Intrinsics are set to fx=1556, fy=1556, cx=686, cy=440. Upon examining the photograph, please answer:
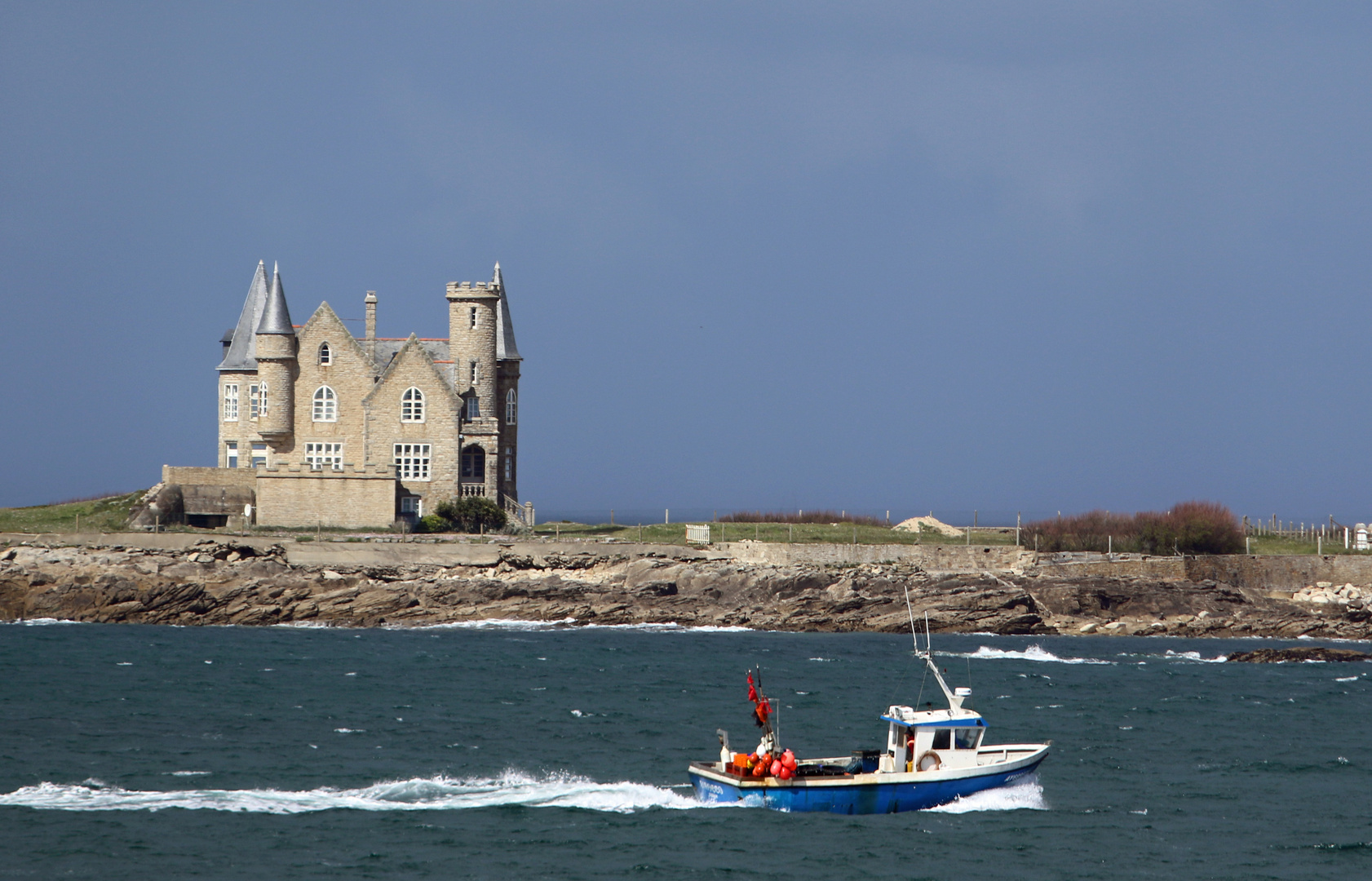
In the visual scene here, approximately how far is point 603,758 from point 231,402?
46.0 meters

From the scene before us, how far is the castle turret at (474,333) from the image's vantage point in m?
71.6

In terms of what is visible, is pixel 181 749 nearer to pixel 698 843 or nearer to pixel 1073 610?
pixel 698 843

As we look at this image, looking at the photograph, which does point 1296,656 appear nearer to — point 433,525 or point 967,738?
point 967,738

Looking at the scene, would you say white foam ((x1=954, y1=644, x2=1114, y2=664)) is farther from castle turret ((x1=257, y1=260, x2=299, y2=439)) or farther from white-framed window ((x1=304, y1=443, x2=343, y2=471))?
castle turret ((x1=257, y1=260, x2=299, y2=439))

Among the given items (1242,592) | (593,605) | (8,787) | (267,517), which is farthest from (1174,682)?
(267,517)

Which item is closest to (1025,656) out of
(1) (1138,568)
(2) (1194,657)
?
(2) (1194,657)

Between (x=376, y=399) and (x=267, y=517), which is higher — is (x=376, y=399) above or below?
above

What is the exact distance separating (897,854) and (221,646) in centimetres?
3017

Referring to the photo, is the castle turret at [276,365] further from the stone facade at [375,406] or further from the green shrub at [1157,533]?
the green shrub at [1157,533]

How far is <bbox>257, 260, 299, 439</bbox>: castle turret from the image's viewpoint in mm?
70688

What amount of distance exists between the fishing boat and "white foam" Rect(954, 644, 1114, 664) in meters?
21.9

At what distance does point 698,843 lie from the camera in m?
26.0

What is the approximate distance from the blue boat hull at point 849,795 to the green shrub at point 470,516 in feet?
134

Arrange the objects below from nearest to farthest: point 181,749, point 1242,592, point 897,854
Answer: point 897,854
point 181,749
point 1242,592
